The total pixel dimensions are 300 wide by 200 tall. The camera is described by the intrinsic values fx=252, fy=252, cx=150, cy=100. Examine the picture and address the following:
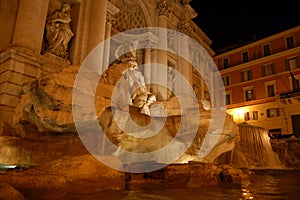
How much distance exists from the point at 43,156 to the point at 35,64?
2984 millimetres

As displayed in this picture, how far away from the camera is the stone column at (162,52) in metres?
12.3

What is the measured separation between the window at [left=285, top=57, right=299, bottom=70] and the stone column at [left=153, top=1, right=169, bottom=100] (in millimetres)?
12187

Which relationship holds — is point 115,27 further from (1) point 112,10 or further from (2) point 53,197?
(2) point 53,197

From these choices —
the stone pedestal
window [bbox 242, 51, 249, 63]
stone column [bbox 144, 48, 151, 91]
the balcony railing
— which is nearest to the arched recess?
stone column [bbox 144, 48, 151, 91]

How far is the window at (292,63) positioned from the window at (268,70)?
3.92ft

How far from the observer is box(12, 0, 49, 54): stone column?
21.0ft

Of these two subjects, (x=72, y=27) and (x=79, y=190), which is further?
(x=72, y=27)

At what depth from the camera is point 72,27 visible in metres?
8.93

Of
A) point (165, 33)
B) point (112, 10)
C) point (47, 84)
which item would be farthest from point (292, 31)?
point (47, 84)

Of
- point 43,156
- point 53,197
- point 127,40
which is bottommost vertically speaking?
point 53,197

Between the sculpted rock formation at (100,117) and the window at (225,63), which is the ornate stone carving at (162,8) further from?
the window at (225,63)

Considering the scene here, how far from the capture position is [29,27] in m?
6.60

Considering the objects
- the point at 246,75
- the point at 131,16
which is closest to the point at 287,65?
the point at 246,75

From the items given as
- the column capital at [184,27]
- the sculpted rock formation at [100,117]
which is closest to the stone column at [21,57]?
the sculpted rock formation at [100,117]
